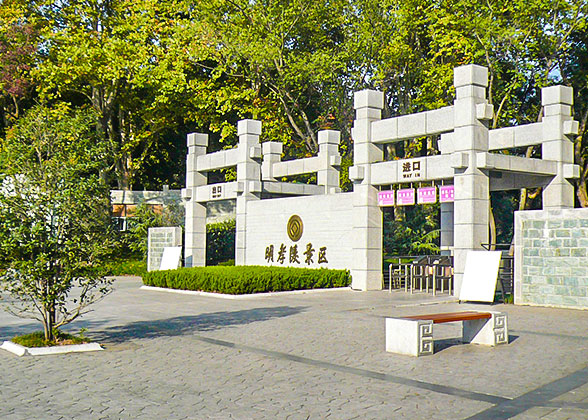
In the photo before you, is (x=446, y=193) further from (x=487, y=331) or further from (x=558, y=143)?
(x=487, y=331)

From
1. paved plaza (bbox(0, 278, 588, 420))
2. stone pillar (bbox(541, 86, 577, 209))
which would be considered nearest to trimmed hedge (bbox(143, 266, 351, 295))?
paved plaza (bbox(0, 278, 588, 420))

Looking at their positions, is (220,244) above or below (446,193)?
below

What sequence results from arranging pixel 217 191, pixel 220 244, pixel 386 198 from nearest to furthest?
pixel 386 198, pixel 217 191, pixel 220 244

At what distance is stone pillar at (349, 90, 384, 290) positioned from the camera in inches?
829

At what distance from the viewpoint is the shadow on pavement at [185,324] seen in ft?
38.0

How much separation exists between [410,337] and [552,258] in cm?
761

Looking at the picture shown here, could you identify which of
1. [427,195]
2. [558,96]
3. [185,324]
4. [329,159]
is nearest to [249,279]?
Result: [427,195]

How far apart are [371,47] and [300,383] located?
85.9ft

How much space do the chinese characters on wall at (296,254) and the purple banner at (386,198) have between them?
9.24ft

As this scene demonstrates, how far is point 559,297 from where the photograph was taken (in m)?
15.7

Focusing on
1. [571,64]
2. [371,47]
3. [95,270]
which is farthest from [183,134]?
[95,270]

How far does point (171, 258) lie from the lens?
25672mm

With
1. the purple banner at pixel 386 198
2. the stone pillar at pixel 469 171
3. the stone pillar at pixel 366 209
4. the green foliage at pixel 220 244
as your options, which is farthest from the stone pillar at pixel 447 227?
the green foliage at pixel 220 244

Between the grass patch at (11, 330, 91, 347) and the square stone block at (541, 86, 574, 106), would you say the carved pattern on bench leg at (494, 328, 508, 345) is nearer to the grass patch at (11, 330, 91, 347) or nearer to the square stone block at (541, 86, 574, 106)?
the grass patch at (11, 330, 91, 347)
